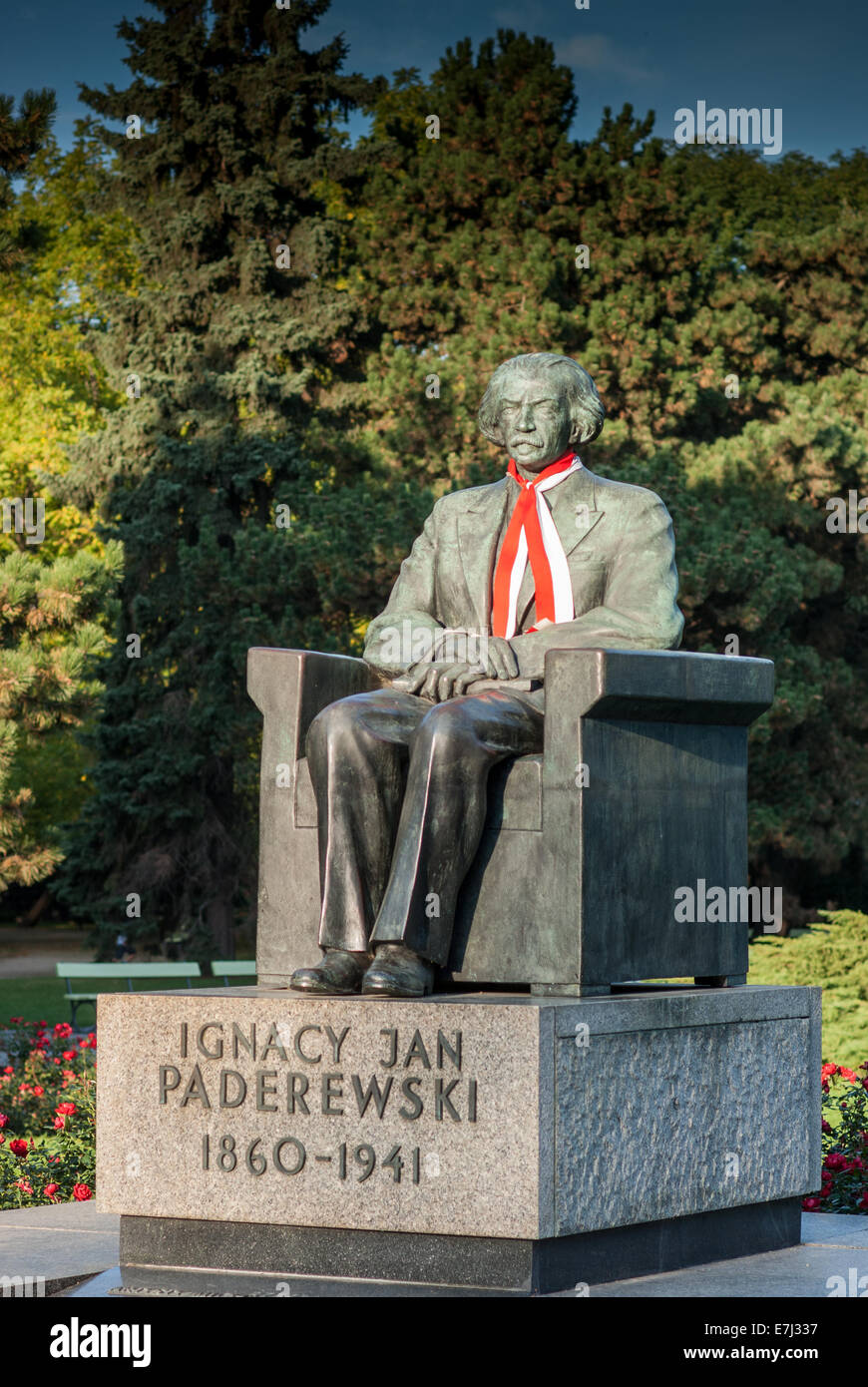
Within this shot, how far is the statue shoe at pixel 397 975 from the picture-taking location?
479 cm

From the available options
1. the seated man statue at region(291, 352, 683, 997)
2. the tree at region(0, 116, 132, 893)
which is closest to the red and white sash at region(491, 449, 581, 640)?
the seated man statue at region(291, 352, 683, 997)

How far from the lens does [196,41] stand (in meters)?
22.2

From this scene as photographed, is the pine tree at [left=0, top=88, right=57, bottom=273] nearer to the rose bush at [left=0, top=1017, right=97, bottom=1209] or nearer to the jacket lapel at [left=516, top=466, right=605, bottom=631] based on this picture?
the rose bush at [left=0, top=1017, right=97, bottom=1209]

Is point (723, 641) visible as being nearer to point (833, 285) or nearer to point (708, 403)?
point (708, 403)

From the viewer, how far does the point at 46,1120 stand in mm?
8602

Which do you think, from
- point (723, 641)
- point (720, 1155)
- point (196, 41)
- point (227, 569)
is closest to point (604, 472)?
point (723, 641)

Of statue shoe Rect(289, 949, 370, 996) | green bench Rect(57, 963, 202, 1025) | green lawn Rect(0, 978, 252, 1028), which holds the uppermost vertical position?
statue shoe Rect(289, 949, 370, 996)

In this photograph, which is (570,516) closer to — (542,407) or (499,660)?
(542,407)

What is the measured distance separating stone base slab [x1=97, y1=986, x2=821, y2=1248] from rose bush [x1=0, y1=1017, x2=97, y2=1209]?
6.10ft

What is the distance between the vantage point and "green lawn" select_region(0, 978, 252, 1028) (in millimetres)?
18703

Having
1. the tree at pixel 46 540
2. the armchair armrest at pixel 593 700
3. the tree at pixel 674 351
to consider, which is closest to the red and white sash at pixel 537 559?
the armchair armrest at pixel 593 700

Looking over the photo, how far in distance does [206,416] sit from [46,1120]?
44.9 feet

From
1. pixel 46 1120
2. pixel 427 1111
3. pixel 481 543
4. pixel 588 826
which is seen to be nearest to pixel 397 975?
pixel 427 1111

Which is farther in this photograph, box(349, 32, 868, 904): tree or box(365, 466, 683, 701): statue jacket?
box(349, 32, 868, 904): tree
